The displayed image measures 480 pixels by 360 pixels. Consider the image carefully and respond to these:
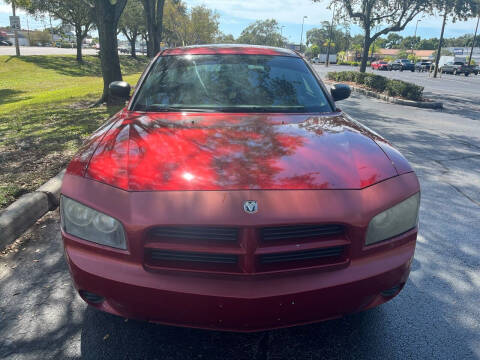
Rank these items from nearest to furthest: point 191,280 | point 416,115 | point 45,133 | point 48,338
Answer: point 191,280, point 48,338, point 45,133, point 416,115

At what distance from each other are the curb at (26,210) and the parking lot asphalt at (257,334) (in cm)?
11

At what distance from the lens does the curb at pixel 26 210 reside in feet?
10.5

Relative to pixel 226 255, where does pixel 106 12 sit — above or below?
above

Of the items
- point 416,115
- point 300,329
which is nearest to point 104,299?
point 300,329

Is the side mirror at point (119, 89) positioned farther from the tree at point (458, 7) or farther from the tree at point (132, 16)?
the tree at point (132, 16)

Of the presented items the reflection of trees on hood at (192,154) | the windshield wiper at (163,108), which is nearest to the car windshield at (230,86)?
the windshield wiper at (163,108)

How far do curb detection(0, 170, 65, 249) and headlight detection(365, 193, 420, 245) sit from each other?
112 inches

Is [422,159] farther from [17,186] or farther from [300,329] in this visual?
[17,186]

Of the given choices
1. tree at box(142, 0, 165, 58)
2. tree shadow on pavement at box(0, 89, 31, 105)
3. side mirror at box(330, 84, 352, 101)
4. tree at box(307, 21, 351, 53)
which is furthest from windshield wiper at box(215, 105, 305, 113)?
tree at box(307, 21, 351, 53)

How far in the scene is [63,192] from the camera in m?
1.91

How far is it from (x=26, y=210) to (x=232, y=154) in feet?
7.99

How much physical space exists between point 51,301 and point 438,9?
21019mm

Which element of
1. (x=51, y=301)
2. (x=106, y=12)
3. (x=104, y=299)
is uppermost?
(x=106, y=12)

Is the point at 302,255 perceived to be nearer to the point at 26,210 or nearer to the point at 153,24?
the point at 26,210
